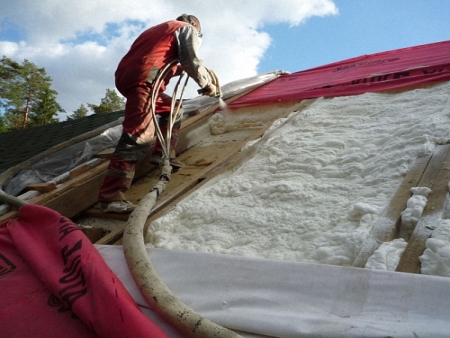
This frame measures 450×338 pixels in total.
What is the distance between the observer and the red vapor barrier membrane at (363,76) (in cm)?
271

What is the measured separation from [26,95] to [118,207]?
18.7 m

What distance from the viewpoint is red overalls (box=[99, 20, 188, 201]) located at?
193 cm

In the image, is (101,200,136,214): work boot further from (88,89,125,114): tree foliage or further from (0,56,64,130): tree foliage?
(88,89,125,114): tree foliage

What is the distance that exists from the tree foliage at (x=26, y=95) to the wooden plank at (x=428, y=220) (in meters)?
18.7

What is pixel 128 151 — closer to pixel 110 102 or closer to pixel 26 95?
pixel 26 95

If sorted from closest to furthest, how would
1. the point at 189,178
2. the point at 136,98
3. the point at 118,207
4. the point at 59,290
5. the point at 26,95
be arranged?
the point at 59,290 < the point at 118,207 < the point at 136,98 < the point at 189,178 < the point at 26,95

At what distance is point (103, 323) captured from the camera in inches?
36.5

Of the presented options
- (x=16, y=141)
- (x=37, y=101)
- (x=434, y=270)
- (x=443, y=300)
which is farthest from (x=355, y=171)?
(x=37, y=101)

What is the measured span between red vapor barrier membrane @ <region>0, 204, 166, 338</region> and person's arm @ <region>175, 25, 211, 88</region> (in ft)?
3.65

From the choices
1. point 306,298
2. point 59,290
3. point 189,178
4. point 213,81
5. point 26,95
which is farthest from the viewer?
point 26,95

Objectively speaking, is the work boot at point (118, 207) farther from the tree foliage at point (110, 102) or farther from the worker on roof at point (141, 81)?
the tree foliage at point (110, 102)

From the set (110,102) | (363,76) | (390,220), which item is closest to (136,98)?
(390,220)

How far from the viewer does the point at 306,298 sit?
92 centimetres

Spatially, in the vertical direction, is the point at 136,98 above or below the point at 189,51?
below
